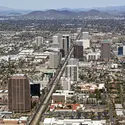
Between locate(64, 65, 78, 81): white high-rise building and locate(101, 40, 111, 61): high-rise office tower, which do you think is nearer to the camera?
locate(64, 65, 78, 81): white high-rise building

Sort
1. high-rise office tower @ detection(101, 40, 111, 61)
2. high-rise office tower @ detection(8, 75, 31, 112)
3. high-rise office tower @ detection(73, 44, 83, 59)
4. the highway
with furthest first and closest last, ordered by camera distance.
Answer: high-rise office tower @ detection(73, 44, 83, 59) < high-rise office tower @ detection(101, 40, 111, 61) < high-rise office tower @ detection(8, 75, 31, 112) < the highway

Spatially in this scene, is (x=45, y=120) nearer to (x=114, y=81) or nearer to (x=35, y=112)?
(x=35, y=112)

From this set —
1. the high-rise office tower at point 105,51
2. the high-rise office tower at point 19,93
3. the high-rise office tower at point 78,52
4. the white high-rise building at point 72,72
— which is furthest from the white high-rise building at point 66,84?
the high-rise office tower at point 105,51

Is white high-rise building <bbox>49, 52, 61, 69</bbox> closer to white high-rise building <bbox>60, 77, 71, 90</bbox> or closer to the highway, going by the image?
the highway

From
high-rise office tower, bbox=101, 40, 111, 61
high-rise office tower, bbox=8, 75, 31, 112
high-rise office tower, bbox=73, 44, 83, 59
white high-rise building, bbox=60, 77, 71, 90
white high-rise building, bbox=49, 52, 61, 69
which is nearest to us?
high-rise office tower, bbox=8, 75, 31, 112

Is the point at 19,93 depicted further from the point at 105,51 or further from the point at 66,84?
the point at 105,51

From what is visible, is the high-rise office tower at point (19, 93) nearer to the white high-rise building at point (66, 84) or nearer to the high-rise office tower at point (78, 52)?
the white high-rise building at point (66, 84)

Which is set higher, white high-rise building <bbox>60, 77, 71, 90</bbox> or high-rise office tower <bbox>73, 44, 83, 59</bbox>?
high-rise office tower <bbox>73, 44, 83, 59</bbox>

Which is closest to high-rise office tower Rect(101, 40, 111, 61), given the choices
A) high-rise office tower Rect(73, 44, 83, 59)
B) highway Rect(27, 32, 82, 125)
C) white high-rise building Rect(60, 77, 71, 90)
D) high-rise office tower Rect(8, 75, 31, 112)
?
high-rise office tower Rect(73, 44, 83, 59)
